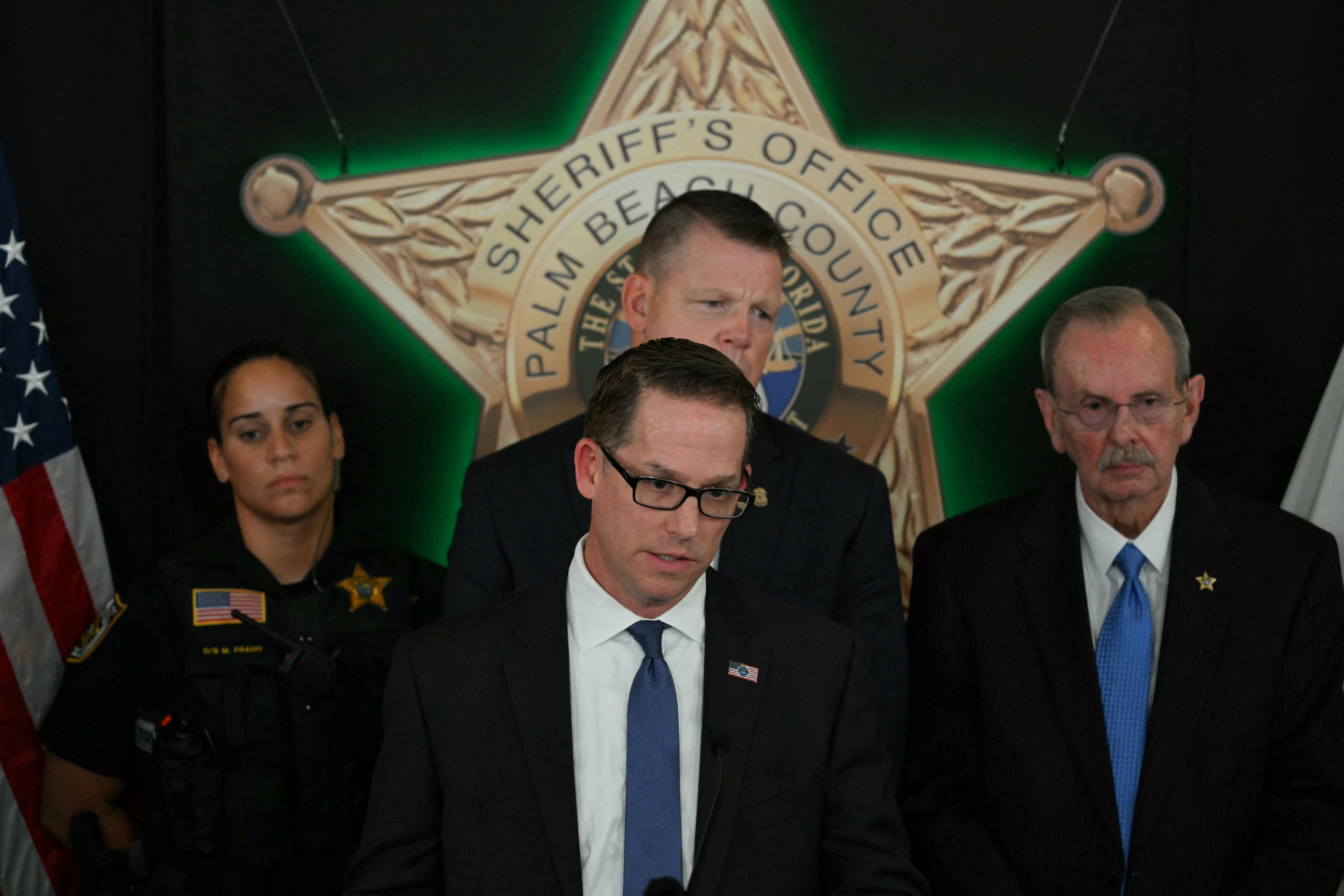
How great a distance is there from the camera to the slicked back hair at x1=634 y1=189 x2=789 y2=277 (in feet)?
9.57

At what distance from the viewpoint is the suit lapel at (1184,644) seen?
2752 mm

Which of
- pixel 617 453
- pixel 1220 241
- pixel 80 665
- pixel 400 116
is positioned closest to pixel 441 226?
pixel 400 116

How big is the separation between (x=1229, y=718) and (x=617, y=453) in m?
1.55

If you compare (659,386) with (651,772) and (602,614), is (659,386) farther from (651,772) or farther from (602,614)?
(651,772)

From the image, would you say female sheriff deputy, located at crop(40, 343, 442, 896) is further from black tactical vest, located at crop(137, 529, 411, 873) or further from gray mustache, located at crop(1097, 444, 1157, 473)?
gray mustache, located at crop(1097, 444, 1157, 473)

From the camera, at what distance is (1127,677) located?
112 inches

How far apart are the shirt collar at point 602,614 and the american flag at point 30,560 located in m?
1.77

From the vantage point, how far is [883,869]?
6.71 ft

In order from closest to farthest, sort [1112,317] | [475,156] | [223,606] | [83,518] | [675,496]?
[675,496] < [1112,317] < [223,606] < [83,518] < [475,156]

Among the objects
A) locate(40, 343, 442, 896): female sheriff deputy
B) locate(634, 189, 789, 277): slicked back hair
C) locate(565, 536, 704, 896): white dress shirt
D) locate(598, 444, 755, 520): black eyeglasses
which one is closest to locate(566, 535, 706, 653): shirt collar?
locate(565, 536, 704, 896): white dress shirt

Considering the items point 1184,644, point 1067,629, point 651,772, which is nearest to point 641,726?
point 651,772

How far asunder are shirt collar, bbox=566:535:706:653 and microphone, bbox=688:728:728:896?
164 millimetres

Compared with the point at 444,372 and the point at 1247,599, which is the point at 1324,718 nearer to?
the point at 1247,599

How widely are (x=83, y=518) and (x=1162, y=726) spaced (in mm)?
2729
